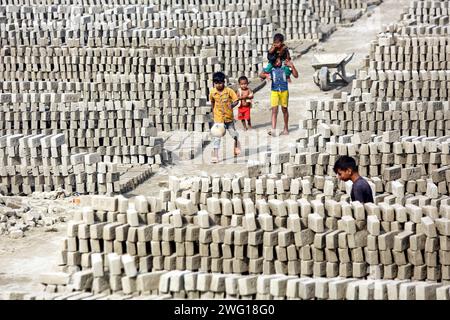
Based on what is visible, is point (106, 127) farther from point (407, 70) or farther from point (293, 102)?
point (407, 70)

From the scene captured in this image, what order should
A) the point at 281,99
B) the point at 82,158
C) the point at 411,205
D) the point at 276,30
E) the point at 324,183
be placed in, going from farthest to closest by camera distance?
1. the point at 276,30
2. the point at 281,99
3. the point at 82,158
4. the point at 324,183
5. the point at 411,205

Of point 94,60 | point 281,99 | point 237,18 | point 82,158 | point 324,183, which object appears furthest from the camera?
point 237,18

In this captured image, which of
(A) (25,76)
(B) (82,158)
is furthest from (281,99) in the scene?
(A) (25,76)

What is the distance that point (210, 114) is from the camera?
26.5 metres

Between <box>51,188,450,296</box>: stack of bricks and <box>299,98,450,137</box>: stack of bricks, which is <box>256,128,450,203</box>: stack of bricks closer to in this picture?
<box>299,98,450,137</box>: stack of bricks

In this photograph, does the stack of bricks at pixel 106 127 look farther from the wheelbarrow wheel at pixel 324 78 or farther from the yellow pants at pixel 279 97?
the wheelbarrow wheel at pixel 324 78

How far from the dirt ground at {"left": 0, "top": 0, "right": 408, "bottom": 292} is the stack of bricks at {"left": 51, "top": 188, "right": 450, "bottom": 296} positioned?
1215mm

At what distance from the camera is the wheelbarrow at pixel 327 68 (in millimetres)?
29734

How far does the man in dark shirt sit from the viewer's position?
1653 centimetres

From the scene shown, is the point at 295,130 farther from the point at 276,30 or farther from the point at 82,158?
the point at 276,30

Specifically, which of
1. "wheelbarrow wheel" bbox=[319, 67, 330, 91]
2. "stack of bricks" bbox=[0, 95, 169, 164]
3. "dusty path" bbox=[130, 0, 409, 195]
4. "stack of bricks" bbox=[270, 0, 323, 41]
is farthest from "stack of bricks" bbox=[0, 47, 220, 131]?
"stack of bricks" bbox=[270, 0, 323, 41]

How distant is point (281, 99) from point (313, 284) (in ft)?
33.7

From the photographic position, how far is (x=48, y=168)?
2230cm
